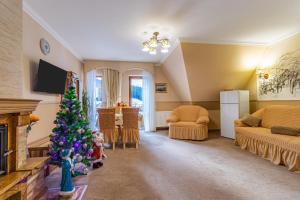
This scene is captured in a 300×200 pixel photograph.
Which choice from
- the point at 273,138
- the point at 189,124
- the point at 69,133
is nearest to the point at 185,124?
the point at 189,124

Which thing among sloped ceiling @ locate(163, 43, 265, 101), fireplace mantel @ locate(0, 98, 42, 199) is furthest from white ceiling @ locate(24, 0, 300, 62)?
fireplace mantel @ locate(0, 98, 42, 199)

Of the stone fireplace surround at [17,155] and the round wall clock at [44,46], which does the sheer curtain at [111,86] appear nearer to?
the round wall clock at [44,46]

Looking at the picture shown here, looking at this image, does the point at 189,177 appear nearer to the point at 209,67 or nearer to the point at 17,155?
the point at 17,155

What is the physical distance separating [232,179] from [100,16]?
3330mm

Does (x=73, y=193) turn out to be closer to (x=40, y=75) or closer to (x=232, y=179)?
(x=40, y=75)

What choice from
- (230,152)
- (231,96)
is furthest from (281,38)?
(230,152)

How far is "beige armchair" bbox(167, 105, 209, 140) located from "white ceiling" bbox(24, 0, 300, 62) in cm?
225

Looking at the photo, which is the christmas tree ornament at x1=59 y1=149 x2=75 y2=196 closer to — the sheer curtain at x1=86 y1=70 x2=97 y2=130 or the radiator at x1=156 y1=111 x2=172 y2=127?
the sheer curtain at x1=86 y1=70 x2=97 y2=130

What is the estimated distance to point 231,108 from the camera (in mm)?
5289

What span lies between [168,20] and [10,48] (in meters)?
2.45

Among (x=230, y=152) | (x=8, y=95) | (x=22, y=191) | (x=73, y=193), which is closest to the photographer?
(x=22, y=191)

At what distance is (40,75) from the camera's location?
3.06 m

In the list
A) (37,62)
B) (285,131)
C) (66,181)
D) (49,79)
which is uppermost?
(37,62)

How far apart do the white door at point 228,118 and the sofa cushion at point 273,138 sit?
86 centimetres
